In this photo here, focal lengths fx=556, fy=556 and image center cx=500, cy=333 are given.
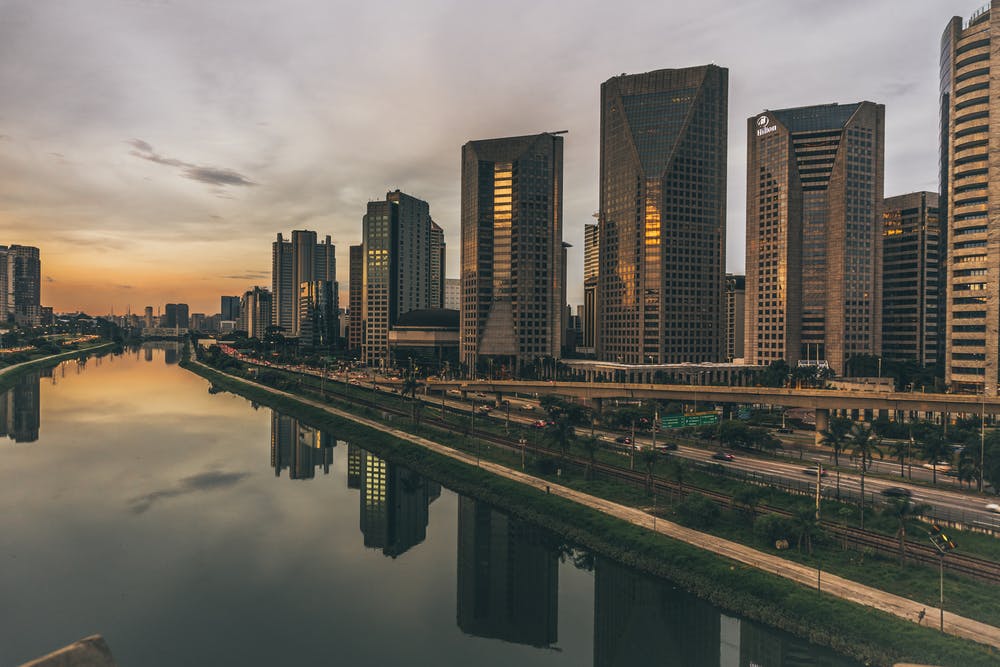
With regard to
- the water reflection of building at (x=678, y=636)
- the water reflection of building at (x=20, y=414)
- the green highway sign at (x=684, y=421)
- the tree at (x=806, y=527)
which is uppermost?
the green highway sign at (x=684, y=421)

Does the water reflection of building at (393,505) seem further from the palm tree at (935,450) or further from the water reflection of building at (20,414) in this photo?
the water reflection of building at (20,414)

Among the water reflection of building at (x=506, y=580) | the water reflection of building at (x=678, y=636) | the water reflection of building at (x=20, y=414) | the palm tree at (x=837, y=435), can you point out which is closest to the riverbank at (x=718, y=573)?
the water reflection of building at (x=678, y=636)

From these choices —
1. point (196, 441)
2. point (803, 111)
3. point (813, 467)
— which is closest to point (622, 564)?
point (813, 467)

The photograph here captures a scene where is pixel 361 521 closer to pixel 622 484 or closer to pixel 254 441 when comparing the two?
pixel 622 484

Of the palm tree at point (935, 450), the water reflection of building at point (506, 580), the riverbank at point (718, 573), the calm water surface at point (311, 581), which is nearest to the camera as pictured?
the riverbank at point (718, 573)

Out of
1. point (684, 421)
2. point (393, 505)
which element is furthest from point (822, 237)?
point (393, 505)

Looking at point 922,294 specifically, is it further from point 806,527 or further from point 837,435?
point 806,527

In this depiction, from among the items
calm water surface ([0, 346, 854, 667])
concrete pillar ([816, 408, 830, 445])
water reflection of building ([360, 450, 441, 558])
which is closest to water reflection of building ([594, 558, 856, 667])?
calm water surface ([0, 346, 854, 667])
